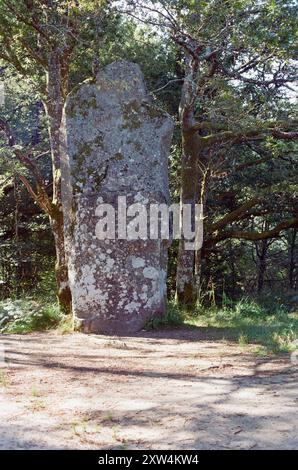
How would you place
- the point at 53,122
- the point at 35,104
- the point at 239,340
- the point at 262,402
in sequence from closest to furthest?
the point at 262,402 < the point at 239,340 < the point at 53,122 < the point at 35,104

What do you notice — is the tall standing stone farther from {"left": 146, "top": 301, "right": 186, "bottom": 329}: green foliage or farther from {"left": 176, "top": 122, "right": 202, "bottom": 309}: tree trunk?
{"left": 176, "top": 122, "right": 202, "bottom": 309}: tree trunk

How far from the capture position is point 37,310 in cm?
727

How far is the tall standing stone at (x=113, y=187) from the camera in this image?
6.45 m

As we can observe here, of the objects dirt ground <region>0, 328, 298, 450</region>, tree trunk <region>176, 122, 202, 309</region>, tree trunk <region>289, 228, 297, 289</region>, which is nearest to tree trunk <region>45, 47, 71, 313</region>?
tree trunk <region>176, 122, 202, 309</region>

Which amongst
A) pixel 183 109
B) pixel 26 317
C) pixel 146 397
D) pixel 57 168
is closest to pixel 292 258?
pixel 183 109

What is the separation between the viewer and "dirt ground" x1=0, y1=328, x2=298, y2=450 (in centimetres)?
264

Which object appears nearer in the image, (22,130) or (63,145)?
(63,145)

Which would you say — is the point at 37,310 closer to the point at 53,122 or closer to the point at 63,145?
the point at 63,145

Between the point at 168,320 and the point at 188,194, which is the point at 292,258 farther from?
the point at 168,320

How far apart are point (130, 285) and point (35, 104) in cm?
905

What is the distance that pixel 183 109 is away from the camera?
9.92 meters

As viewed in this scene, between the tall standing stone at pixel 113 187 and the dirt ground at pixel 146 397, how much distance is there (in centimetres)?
98

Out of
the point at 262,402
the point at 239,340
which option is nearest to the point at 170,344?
the point at 239,340

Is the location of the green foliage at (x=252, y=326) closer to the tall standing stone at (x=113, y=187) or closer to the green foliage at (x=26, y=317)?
the tall standing stone at (x=113, y=187)
